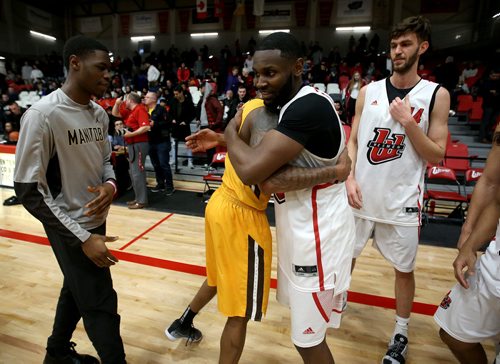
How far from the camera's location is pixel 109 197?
67.0 inches

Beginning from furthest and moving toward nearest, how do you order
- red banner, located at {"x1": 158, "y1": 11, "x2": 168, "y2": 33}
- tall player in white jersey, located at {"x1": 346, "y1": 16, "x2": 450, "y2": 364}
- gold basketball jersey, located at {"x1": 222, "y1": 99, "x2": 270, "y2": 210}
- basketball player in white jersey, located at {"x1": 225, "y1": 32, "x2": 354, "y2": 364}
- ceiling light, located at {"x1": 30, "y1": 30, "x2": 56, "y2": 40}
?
ceiling light, located at {"x1": 30, "y1": 30, "x2": 56, "y2": 40}
red banner, located at {"x1": 158, "y1": 11, "x2": 168, "y2": 33}
tall player in white jersey, located at {"x1": 346, "y1": 16, "x2": 450, "y2": 364}
gold basketball jersey, located at {"x1": 222, "y1": 99, "x2": 270, "y2": 210}
basketball player in white jersey, located at {"x1": 225, "y1": 32, "x2": 354, "y2": 364}

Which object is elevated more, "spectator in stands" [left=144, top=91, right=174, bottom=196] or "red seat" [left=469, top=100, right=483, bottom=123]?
"red seat" [left=469, top=100, right=483, bottom=123]

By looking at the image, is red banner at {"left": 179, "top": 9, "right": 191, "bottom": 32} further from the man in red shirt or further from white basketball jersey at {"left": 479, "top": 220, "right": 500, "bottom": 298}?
white basketball jersey at {"left": 479, "top": 220, "right": 500, "bottom": 298}

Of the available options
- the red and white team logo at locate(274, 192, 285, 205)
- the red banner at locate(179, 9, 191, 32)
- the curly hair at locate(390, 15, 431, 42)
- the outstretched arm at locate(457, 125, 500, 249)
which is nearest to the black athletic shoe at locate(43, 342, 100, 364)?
the red and white team logo at locate(274, 192, 285, 205)

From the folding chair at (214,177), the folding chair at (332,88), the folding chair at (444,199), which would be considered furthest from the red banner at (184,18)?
the folding chair at (444,199)

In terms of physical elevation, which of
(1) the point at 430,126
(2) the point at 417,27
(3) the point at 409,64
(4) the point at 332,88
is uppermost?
(4) the point at 332,88

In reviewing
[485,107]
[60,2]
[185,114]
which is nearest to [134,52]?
[60,2]

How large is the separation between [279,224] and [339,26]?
17140 millimetres

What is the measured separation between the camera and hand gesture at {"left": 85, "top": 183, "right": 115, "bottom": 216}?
1.60m

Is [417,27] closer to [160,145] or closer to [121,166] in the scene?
[160,145]

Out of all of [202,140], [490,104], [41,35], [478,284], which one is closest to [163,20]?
[41,35]

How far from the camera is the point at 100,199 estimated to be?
5.37ft

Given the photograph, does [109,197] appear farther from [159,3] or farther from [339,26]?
[159,3]

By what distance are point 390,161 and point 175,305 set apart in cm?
196
